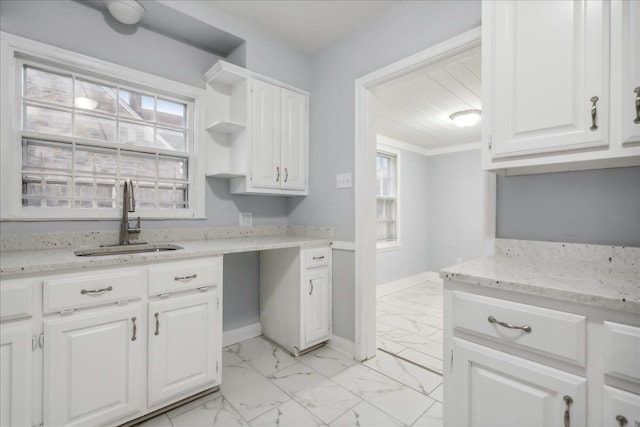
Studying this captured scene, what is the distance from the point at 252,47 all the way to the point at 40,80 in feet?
4.76

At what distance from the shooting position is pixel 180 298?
1.69 meters

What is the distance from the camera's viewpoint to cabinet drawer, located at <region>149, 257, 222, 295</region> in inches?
63.1

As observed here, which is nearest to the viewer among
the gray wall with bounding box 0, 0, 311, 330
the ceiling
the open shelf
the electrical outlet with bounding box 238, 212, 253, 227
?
the gray wall with bounding box 0, 0, 311, 330

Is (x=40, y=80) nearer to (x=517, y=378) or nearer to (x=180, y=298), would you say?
(x=180, y=298)

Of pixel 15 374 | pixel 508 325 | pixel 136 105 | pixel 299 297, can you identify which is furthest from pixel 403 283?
pixel 15 374

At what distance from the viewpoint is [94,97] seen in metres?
2.07

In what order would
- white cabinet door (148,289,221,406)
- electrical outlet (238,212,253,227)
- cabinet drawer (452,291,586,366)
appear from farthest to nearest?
electrical outlet (238,212,253,227), white cabinet door (148,289,221,406), cabinet drawer (452,291,586,366)

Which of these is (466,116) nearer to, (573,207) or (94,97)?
(573,207)

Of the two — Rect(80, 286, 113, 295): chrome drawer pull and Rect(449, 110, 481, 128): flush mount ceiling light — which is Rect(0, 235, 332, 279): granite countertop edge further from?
Rect(449, 110, 481, 128): flush mount ceiling light

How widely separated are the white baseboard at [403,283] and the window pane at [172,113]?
133 inches

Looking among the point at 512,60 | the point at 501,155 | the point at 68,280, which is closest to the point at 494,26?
the point at 512,60

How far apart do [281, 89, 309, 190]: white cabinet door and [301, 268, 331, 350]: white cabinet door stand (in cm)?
84

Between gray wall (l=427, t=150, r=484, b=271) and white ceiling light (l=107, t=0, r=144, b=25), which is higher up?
white ceiling light (l=107, t=0, r=144, b=25)

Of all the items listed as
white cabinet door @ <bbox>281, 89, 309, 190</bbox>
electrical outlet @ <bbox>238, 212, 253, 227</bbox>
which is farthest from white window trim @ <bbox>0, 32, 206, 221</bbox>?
white cabinet door @ <bbox>281, 89, 309, 190</bbox>
